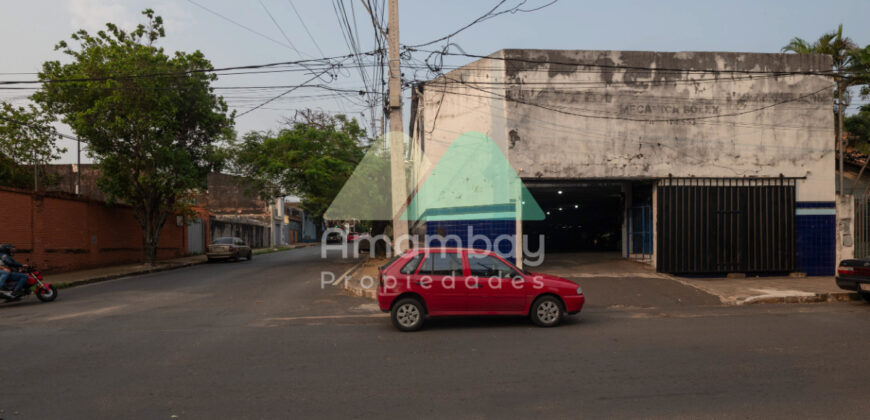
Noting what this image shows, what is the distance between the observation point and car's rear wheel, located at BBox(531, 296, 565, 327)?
27.1 feet

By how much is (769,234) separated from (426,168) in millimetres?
10190

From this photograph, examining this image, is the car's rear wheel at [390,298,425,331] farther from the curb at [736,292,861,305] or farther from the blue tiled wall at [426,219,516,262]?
the curb at [736,292,861,305]

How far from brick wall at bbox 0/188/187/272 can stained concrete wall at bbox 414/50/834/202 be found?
610 inches

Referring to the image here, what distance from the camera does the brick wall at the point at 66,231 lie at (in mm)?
16969

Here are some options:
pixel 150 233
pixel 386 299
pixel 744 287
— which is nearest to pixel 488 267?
pixel 386 299

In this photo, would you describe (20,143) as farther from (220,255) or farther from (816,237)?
(816,237)

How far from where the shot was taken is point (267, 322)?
9.12 m

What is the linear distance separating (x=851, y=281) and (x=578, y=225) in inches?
639

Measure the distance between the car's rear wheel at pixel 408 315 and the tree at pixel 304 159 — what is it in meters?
12.6

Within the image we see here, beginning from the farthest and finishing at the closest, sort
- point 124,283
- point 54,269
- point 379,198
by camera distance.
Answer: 1. point 379,198
2. point 54,269
3. point 124,283

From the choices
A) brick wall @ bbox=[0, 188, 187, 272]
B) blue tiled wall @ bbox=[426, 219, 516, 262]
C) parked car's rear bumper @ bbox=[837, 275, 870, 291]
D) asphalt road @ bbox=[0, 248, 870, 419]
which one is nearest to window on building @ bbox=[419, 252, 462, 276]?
asphalt road @ bbox=[0, 248, 870, 419]

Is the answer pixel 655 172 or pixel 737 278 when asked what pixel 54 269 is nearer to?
pixel 655 172

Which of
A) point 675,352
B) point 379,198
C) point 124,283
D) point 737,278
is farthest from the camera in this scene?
point 379,198

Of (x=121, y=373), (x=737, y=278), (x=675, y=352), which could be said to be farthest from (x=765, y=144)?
(x=121, y=373)
